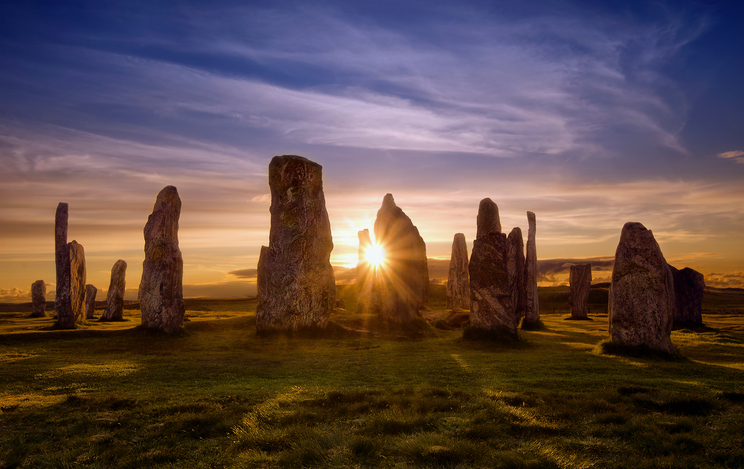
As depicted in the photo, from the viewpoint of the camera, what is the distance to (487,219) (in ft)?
69.8

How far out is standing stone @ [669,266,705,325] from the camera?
27734 millimetres

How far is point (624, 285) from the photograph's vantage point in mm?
16469

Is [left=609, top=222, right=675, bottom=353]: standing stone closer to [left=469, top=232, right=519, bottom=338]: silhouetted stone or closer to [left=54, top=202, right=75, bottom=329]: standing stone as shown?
[left=469, top=232, right=519, bottom=338]: silhouetted stone

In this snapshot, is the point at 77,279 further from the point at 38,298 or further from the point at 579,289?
the point at 579,289

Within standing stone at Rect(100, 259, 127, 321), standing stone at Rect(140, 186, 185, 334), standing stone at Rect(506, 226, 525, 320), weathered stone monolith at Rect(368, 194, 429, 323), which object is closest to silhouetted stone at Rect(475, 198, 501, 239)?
standing stone at Rect(506, 226, 525, 320)

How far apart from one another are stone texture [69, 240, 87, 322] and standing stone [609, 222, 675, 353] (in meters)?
28.4

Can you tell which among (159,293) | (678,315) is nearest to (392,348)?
(159,293)

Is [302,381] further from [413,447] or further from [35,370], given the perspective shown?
[35,370]

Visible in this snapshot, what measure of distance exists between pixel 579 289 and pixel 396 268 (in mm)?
16119

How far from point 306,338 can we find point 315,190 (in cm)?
791

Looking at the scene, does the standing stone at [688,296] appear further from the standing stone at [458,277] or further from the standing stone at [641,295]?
the standing stone at [458,277]

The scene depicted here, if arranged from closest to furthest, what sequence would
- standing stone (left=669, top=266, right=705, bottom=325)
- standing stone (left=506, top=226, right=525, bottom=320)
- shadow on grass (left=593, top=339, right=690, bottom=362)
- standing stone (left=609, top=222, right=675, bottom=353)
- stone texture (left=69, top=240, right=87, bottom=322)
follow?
shadow on grass (left=593, top=339, right=690, bottom=362) < standing stone (left=609, top=222, right=675, bottom=353) < standing stone (left=506, top=226, right=525, bottom=320) < stone texture (left=69, top=240, right=87, bottom=322) < standing stone (left=669, top=266, right=705, bottom=325)

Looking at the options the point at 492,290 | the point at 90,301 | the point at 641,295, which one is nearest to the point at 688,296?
the point at 641,295

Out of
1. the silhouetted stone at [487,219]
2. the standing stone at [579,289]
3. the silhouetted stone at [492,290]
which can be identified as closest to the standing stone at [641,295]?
the silhouetted stone at [492,290]
